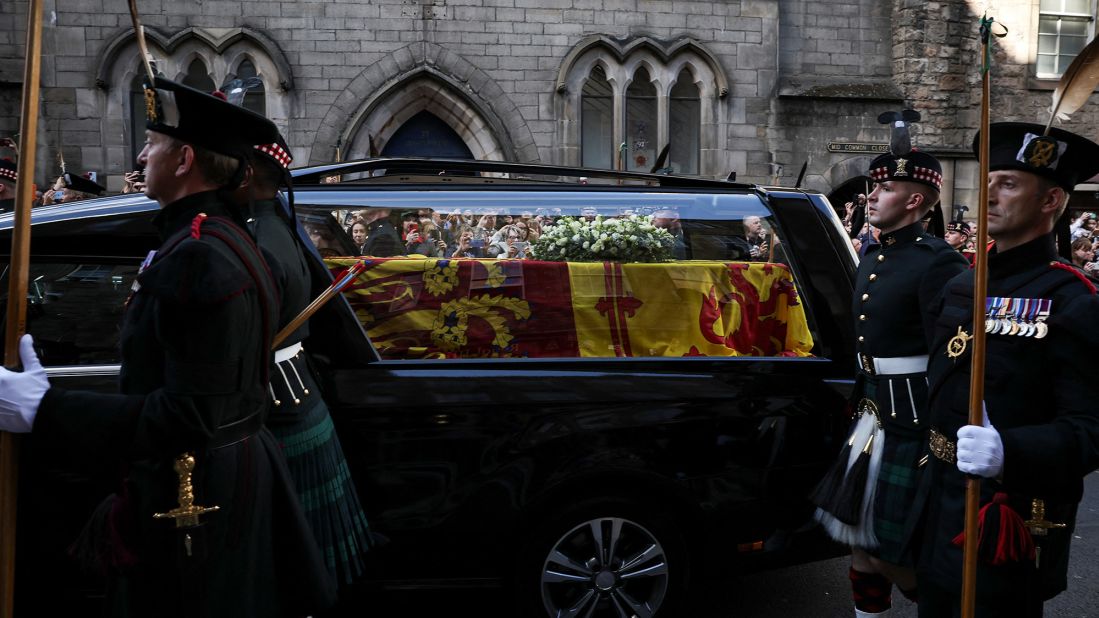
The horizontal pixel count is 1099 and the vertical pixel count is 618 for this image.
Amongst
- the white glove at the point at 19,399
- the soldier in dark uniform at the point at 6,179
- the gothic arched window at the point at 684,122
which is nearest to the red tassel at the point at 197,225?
the white glove at the point at 19,399

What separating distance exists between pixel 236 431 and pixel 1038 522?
2148 mm

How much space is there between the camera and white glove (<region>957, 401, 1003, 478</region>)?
232 centimetres

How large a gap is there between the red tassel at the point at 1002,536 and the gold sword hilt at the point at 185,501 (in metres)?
2.06

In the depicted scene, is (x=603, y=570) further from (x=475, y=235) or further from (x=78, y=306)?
(x=78, y=306)

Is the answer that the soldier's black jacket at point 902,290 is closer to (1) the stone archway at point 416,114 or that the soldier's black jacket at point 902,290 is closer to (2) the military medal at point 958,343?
(2) the military medal at point 958,343

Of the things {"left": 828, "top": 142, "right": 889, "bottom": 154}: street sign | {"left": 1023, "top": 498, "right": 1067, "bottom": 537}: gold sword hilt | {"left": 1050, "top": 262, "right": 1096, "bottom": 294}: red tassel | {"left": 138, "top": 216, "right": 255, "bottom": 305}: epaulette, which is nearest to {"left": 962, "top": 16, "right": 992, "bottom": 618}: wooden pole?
{"left": 1023, "top": 498, "right": 1067, "bottom": 537}: gold sword hilt

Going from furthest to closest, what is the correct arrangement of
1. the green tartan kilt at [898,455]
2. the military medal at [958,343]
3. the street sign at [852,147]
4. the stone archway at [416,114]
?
the street sign at [852,147]
the stone archway at [416,114]
the green tartan kilt at [898,455]
the military medal at [958,343]

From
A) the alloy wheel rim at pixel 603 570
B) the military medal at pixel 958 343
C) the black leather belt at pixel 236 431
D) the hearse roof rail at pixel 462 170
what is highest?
the hearse roof rail at pixel 462 170

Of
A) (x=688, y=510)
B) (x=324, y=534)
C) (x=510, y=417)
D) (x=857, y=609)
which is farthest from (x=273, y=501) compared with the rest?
(x=857, y=609)

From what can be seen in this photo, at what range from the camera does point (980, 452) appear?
7.65 feet

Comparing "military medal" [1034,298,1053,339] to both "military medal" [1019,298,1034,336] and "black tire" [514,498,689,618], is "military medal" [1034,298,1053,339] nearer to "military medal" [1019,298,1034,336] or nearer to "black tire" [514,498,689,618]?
"military medal" [1019,298,1034,336]

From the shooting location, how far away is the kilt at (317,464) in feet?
9.27

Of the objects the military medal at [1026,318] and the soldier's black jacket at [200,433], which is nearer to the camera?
the soldier's black jacket at [200,433]

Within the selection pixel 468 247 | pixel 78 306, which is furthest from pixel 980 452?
pixel 78 306
